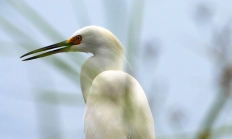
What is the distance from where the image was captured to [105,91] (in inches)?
47.3

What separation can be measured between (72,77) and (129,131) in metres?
1.55

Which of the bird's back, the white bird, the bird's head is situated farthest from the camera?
the bird's head

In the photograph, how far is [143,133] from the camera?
2307 mm

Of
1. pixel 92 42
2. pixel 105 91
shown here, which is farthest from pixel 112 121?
pixel 105 91

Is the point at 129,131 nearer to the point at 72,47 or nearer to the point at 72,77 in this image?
the point at 72,47

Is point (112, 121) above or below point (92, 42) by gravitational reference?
below

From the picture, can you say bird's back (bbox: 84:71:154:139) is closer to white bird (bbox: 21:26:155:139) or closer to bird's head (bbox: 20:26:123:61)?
white bird (bbox: 21:26:155:139)

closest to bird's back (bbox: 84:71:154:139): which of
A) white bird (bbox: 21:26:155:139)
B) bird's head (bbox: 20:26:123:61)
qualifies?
white bird (bbox: 21:26:155:139)

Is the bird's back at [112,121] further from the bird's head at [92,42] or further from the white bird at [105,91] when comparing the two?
the bird's head at [92,42]

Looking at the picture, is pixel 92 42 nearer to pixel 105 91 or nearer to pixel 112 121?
pixel 112 121

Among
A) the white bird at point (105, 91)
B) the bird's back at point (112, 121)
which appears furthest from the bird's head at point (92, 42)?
the bird's back at point (112, 121)

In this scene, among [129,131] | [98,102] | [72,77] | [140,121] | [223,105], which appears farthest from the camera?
[98,102]

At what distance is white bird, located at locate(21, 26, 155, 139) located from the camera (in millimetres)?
1633

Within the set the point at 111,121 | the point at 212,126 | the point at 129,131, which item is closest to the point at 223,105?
the point at 212,126
